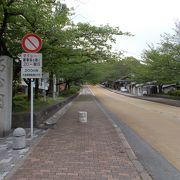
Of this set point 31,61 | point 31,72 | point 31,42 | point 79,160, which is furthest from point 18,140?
point 31,42

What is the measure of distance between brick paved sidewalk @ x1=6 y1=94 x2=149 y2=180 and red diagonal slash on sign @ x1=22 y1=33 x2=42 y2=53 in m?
2.86

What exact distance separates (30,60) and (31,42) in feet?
1.88

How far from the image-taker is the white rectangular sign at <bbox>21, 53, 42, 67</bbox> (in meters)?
9.58

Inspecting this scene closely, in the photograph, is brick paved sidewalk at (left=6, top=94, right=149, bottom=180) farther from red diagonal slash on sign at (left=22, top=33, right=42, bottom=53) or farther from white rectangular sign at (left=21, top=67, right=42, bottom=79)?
red diagonal slash on sign at (left=22, top=33, right=42, bottom=53)

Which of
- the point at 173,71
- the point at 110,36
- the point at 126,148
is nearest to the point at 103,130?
the point at 126,148

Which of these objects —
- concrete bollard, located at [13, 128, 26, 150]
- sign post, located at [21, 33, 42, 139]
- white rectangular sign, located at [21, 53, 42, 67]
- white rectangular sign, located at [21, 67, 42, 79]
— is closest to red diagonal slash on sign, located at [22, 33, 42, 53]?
sign post, located at [21, 33, 42, 139]

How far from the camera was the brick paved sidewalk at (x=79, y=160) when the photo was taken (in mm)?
5688

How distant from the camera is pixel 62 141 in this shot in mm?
9031

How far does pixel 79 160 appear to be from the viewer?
22.1 ft

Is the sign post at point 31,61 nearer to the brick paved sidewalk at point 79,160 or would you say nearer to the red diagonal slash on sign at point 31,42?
the red diagonal slash on sign at point 31,42

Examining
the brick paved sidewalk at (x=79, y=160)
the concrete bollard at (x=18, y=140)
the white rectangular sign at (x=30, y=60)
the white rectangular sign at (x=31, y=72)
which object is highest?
the white rectangular sign at (x=30, y=60)

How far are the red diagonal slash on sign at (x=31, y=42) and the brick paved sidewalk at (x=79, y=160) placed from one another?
2.86 meters

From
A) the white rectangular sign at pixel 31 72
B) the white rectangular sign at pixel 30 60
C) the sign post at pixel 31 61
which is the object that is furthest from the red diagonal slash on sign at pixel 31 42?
the white rectangular sign at pixel 31 72

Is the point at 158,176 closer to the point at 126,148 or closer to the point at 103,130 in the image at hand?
the point at 126,148
